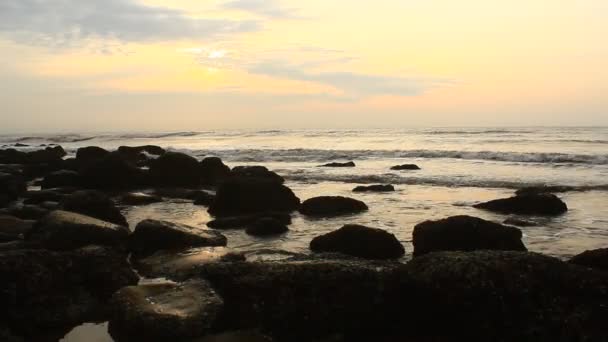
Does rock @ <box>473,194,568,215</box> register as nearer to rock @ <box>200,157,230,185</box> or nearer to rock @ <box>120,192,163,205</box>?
rock @ <box>120,192,163,205</box>

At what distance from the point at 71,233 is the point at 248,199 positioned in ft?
16.5

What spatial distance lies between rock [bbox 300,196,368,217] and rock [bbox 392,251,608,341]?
7.08 metres

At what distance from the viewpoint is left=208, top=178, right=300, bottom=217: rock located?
480 inches

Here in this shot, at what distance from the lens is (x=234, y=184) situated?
12328 millimetres

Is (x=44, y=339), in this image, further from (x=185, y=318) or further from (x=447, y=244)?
(x=447, y=244)

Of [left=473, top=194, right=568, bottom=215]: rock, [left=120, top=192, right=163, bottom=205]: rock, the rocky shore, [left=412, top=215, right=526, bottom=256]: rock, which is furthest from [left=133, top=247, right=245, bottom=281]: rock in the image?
[left=473, top=194, right=568, bottom=215]: rock

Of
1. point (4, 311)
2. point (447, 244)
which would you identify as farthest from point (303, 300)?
point (447, 244)

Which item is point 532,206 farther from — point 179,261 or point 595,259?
point 179,261

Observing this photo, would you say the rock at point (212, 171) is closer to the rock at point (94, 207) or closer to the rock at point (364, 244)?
the rock at point (94, 207)

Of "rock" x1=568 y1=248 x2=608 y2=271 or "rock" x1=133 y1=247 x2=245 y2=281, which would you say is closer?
"rock" x1=568 y1=248 x2=608 y2=271

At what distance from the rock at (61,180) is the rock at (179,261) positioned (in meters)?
11.3

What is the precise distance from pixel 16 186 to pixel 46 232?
8.43m

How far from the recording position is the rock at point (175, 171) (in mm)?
18562

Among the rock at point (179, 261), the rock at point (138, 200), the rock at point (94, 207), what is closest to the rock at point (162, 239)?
the rock at point (179, 261)
